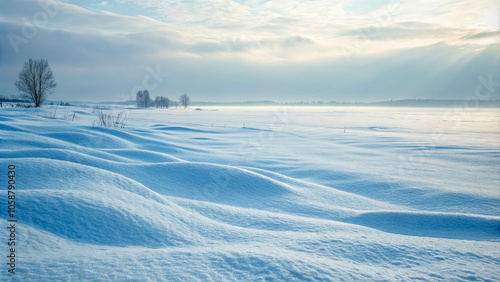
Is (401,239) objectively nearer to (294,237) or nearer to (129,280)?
(294,237)

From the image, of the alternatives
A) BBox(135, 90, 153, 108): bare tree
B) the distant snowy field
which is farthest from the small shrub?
BBox(135, 90, 153, 108): bare tree

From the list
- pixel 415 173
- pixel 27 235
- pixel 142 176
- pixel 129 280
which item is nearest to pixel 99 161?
pixel 142 176

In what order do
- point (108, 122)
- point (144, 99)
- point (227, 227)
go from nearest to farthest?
point (227, 227) → point (108, 122) → point (144, 99)

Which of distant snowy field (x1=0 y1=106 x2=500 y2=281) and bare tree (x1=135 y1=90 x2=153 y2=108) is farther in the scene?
bare tree (x1=135 y1=90 x2=153 y2=108)

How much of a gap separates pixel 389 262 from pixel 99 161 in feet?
13.1

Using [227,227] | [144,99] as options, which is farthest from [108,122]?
[144,99]

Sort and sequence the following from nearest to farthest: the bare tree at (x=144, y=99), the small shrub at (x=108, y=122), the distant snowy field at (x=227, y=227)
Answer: the distant snowy field at (x=227, y=227) < the small shrub at (x=108, y=122) < the bare tree at (x=144, y=99)

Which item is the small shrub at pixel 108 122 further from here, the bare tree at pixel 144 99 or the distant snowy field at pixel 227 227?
the bare tree at pixel 144 99

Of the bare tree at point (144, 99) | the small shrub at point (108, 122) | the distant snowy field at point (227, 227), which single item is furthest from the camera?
the bare tree at point (144, 99)

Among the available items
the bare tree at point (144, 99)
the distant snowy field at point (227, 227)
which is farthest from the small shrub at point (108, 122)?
the bare tree at point (144, 99)

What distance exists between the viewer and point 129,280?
132cm

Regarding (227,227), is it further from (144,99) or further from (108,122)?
(144,99)

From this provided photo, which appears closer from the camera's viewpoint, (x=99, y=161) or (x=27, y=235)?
(x=27, y=235)

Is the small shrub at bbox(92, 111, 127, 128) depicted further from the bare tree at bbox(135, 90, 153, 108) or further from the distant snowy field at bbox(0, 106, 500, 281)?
the bare tree at bbox(135, 90, 153, 108)
